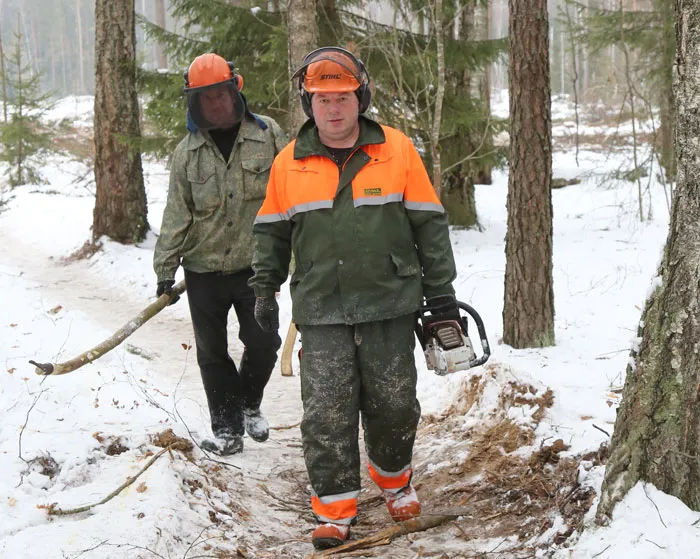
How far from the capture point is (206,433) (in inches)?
197

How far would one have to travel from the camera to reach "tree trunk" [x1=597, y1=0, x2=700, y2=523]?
2.64m

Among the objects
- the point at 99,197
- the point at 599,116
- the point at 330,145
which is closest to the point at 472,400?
the point at 330,145

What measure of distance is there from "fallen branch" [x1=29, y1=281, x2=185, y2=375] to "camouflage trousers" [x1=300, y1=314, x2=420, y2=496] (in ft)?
3.85

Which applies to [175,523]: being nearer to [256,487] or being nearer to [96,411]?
[256,487]

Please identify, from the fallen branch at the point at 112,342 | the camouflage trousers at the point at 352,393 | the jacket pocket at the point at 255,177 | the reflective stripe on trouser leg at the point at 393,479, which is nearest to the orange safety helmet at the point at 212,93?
the jacket pocket at the point at 255,177

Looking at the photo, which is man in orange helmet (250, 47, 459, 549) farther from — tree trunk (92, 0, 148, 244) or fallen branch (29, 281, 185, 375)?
tree trunk (92, 0, 148, 244)

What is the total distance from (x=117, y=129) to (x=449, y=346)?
10479 mm

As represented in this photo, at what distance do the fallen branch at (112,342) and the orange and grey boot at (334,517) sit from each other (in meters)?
1.49

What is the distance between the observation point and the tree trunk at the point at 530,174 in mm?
5992

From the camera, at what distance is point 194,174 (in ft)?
14.7

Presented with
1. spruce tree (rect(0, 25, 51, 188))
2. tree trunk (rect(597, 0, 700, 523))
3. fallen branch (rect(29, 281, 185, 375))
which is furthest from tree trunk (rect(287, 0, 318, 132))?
spruce tree (rect(0, 25, 51, 188))

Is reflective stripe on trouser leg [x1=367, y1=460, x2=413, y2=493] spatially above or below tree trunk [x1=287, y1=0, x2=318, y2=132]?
below

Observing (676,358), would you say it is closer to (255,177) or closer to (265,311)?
(265,311)

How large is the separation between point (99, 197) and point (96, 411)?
8806mm
